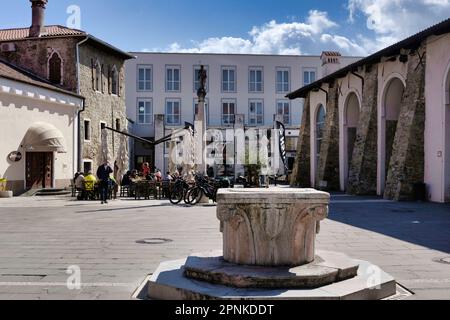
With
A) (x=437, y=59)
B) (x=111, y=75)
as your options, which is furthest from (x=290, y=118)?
(x=437, y=59)

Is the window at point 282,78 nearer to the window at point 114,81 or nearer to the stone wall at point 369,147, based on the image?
the window at point 114,81

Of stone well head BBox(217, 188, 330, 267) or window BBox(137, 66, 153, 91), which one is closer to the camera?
stone well head BBox(217, 188, 330, 267)

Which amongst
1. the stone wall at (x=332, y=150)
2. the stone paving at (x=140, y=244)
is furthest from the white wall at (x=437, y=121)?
the stone wall at (x=332, y=150)

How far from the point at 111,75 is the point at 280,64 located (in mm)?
20753

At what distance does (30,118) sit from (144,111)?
2338cm

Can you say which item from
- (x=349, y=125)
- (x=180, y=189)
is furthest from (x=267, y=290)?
(x=349, y=125)

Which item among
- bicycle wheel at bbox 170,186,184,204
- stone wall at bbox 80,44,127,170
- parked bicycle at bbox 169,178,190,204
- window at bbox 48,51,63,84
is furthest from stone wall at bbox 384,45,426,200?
window at bbox 48,51,63,84

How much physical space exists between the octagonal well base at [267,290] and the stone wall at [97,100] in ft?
73.9

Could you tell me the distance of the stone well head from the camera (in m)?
5.44

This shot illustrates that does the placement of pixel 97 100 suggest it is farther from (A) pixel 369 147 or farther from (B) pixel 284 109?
(B) pixel 284 109

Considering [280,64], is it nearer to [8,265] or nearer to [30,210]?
[30,210]

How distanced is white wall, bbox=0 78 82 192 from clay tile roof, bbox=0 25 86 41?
4414 mm

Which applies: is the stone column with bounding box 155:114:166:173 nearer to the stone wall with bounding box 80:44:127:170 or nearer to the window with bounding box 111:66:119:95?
the stone wall with bounding box 80:44:127:170
